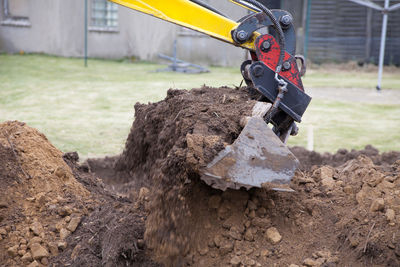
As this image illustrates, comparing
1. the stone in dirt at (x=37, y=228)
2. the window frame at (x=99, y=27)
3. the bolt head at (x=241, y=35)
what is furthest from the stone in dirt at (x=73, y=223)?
the window frame at (x=99, y=27)

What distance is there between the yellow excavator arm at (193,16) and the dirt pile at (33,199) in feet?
4.69

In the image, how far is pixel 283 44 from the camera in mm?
3691

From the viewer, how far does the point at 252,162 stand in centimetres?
302

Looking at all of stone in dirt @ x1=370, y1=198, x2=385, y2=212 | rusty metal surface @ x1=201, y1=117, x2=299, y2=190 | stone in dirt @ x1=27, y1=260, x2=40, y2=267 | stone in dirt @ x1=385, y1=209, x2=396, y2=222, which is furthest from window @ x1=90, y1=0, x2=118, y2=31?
stone in dirt @ x1=385, y1=209, x2=396, y2=222

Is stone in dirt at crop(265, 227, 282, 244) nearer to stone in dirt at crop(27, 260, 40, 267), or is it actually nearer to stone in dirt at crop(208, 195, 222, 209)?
stone in dirt at crop(208, 195, 222, 209)

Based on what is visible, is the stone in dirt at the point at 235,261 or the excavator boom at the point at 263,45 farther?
the excavator boom at the point at 263,45

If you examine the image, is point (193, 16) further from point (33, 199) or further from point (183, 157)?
point (33, 199)

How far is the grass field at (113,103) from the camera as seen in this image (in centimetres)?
A: 743

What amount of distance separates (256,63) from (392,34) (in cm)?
1682

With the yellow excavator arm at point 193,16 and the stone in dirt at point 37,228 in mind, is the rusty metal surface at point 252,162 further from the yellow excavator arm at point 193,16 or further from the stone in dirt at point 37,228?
the stone in dirt at point 37,228

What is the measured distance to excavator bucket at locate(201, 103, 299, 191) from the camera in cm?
297

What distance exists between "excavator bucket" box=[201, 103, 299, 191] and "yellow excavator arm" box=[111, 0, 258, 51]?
3.14 ft

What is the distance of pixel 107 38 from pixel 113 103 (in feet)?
32.3

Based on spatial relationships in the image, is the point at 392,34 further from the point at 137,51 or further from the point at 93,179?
the point at 93,179
